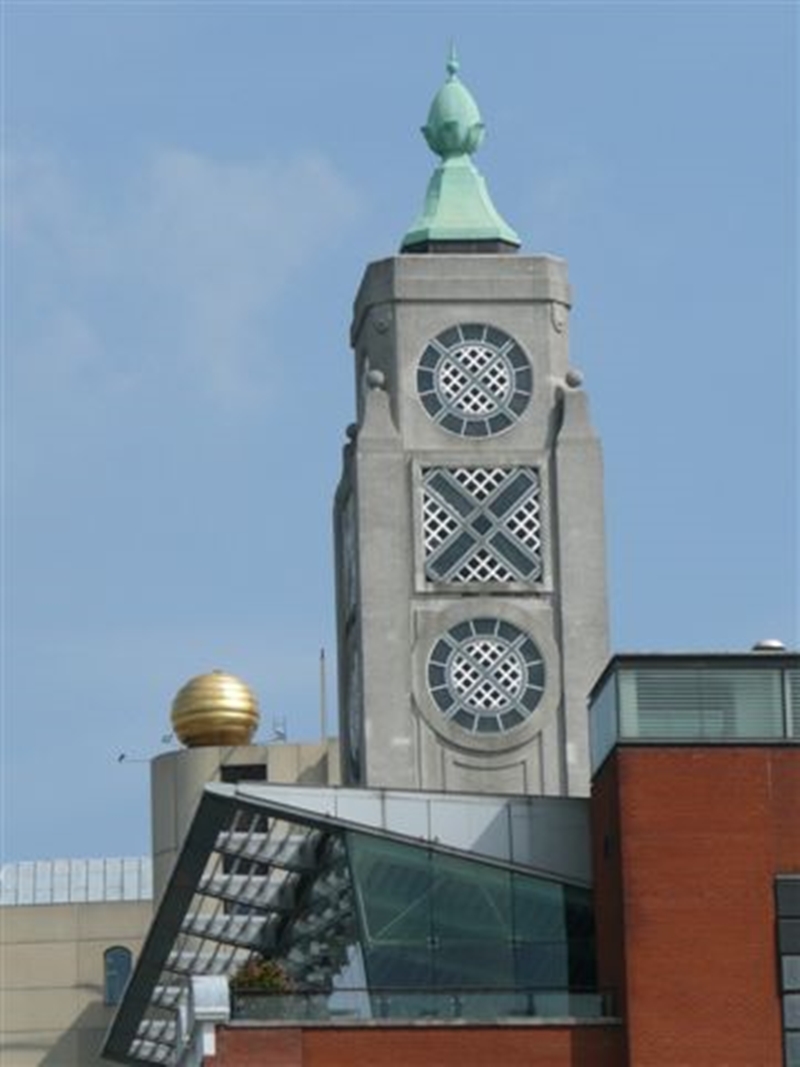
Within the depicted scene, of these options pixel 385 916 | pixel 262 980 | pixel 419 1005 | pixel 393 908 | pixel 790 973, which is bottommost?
pixel 419 1005

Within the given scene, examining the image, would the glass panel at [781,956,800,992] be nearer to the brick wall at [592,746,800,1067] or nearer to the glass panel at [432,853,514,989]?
the brick wall at [592,746,800,1067]

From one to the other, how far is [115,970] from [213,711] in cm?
1612

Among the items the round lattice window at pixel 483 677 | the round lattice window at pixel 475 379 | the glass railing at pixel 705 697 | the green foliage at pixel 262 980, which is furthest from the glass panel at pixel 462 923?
the round lattice window at pixel 475 379

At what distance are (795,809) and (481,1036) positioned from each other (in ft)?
19.2

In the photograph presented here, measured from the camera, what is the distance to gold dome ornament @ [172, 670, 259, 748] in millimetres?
135625

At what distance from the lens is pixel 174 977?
88938mm

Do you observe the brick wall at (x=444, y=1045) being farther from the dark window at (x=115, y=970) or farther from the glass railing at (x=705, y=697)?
the dark window at (x=115, y=970)

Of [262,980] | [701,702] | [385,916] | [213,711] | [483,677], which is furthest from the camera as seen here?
[213,711]

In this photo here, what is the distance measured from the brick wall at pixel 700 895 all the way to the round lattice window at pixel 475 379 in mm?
16924

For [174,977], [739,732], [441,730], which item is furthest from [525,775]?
[739,732]

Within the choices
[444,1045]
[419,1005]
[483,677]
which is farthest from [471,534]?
[444,1045]

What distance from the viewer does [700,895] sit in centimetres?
7275

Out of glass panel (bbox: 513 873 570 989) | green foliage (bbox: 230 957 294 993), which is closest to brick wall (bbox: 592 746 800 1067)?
glass panel (bbox: 513 873 570 989)

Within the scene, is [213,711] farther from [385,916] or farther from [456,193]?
[385,916]
